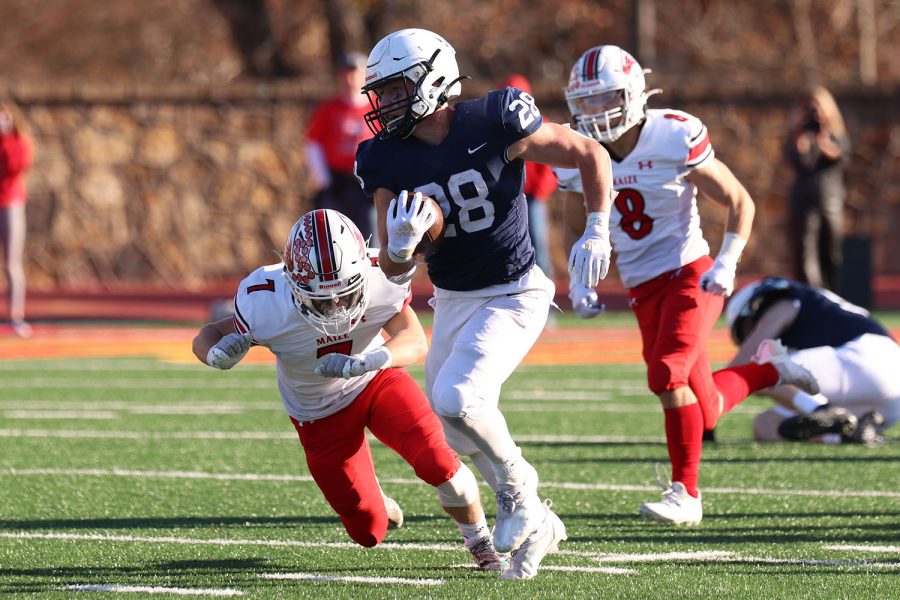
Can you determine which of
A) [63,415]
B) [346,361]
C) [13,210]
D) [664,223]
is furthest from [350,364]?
[13,210]

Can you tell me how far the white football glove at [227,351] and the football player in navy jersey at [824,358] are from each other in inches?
113

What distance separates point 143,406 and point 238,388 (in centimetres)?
88

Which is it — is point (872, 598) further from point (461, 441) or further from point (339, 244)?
point (339, 244)

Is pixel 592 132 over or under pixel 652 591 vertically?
over

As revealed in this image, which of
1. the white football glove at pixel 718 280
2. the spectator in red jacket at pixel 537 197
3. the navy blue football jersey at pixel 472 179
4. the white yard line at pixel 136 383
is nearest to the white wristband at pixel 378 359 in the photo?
the navy blue football jersey at pixel 472 179

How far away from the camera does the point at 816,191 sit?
1266 cm

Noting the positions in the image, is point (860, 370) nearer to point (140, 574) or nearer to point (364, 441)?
point (364, 441)

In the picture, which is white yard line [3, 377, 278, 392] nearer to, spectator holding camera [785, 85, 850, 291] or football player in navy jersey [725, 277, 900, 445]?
football player in navy jersey [725, 277, 900, 445]

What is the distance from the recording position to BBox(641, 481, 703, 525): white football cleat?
5008mm

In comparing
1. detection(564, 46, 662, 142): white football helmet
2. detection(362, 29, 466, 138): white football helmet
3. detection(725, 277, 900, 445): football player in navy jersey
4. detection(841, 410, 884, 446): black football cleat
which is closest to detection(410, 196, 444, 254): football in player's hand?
detection(362, 29, 466, 138): white football helmet

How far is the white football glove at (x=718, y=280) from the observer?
17.3 ft

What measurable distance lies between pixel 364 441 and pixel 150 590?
35.4 inches

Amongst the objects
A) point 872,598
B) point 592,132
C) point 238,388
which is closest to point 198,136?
point 238,388

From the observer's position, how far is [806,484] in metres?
Answer: 5.79
